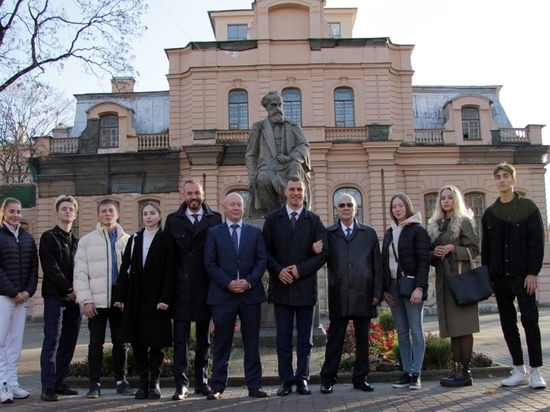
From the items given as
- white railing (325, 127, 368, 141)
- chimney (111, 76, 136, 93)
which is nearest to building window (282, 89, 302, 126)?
white railing (325, 127, 368, 141)

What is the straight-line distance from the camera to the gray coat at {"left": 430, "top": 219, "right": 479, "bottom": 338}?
7.14 meters

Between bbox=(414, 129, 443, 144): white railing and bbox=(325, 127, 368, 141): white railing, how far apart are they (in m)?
2.95

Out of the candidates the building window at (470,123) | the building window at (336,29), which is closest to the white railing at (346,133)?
the building window at (470,123)

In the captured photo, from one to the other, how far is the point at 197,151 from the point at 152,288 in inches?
899

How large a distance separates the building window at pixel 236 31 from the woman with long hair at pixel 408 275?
99.5ft

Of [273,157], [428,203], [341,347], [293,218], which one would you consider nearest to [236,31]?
[428,203]

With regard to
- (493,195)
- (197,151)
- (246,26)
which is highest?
(246,26)

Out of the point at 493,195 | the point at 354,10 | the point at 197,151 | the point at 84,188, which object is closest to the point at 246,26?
the point at 354,10

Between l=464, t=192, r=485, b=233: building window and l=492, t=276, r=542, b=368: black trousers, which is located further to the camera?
l=464, t=192, r=485, b=233: building window

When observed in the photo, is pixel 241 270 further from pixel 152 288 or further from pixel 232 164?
pixel 232 164

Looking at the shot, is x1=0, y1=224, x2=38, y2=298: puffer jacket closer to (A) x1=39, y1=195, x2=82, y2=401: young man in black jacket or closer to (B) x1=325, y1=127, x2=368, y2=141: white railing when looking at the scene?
(A) x1=39, y1=195, x2=82, y2=401: young man in black jacket

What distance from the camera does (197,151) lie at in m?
29.5

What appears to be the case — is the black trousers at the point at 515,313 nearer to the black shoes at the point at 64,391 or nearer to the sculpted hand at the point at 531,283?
the sculpted hand at the point at 531,283

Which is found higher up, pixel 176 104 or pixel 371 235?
pixel 176 104
